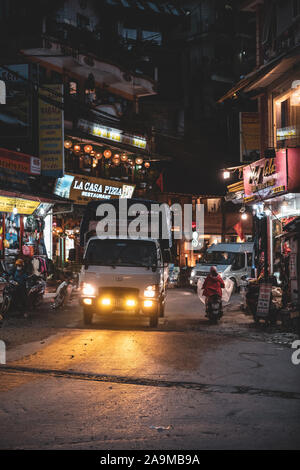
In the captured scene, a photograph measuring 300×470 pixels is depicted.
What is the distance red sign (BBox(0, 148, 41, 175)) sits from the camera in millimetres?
20594

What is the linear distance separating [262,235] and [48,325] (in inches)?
382

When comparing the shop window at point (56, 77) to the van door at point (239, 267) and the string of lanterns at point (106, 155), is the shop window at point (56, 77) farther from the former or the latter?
the van door at point (239, 267)

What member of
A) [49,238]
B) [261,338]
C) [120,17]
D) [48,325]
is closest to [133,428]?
[261,338]

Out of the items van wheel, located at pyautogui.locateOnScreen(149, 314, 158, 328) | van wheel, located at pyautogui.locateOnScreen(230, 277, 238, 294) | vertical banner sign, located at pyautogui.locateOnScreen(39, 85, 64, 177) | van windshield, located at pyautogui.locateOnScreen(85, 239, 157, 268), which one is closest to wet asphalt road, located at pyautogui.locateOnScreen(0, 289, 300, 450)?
van wheel, located at pyautogui.locateOnScreen(149, 314, 158, 328)

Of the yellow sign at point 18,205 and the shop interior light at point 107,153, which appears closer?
the yellow sign at point 18,205

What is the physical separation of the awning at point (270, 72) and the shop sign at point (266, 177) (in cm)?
332

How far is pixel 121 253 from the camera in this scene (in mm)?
14273

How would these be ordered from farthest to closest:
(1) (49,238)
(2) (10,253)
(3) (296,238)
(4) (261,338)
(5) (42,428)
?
(1) (49,238)
(2) (10,253)
(3) (296,238)
(4) (261,338)
(5) (42,428)

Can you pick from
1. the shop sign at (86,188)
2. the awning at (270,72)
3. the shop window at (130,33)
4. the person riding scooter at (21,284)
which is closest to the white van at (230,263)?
the awning at (270,72)

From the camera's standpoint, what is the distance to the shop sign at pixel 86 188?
30.0 meters

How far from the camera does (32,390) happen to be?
7.08 m

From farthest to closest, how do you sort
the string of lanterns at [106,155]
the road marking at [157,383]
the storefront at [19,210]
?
the string of lanterns at [106,155] → the storefront at [19,210] → the road marking at [157,383]

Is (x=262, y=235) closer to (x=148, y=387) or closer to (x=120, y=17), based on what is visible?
(x=148, y=387)

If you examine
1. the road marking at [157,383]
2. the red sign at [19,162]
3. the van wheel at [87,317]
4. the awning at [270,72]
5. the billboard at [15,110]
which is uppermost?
the awning at [270,72]
